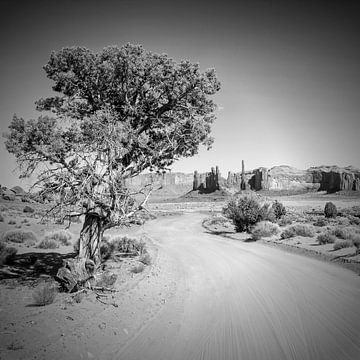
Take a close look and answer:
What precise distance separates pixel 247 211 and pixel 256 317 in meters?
16.6

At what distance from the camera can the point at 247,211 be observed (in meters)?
22.0

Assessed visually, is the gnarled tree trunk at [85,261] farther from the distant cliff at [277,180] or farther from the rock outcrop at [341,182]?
the rock outcrop at [341,182]

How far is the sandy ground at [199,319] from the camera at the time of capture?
15.4ft

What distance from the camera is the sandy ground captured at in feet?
15.4

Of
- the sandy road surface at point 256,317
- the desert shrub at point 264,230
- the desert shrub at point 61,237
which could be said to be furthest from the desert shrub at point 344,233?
the desert shrub at point 61,237

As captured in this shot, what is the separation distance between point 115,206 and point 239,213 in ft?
55.3

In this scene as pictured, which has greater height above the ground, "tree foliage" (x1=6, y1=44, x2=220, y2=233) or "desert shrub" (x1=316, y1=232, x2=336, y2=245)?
"tree foliage" (x1=6, y1=44, x2=220, y2=233)

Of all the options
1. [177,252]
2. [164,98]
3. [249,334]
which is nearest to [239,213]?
[177,252]

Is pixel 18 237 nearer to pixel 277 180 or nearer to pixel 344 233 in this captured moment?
pixel 344 233

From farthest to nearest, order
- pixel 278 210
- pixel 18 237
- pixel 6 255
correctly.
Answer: pixel 278 210 → pixel 18 237 → pixel 6 255

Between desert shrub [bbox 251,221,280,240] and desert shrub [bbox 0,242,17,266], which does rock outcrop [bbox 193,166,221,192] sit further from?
desert shrub [bbox 0,242,17,266]

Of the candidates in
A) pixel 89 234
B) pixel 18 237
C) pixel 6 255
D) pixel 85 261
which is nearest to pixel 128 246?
pixel 6 255

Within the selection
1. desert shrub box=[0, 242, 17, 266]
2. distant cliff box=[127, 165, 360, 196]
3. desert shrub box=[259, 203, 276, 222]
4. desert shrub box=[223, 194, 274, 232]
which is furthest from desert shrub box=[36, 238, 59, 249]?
distant cliff box=[127, 165, 360, 196]

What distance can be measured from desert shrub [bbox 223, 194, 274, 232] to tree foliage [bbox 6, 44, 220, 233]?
528 inches
